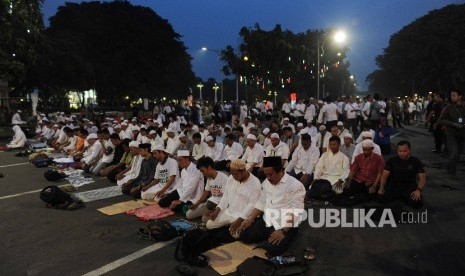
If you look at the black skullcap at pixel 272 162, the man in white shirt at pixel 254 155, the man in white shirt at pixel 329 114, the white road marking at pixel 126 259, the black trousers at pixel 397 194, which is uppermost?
the man in white shirt at pixel 329 114

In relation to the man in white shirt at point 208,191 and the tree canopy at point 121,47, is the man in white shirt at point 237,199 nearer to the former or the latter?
the man in white shirt at point 208,191

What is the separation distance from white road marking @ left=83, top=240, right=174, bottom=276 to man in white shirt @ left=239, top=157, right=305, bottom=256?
109 cm

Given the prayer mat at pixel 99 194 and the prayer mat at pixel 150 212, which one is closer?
the prayer mat at pixel 150 212

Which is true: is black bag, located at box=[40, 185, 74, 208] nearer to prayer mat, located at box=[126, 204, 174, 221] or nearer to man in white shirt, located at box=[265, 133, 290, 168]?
prayer mat, located at box=[126, 204, 174, 221]

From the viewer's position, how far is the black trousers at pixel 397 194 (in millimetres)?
6907

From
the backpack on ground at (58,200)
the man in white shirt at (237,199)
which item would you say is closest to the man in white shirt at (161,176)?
the backpack on ground at (58,200)

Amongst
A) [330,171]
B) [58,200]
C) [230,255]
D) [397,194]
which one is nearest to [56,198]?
[58,200]

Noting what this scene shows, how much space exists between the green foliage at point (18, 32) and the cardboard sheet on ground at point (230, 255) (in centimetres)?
1799

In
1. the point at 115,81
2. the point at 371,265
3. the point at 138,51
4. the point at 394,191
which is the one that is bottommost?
the point at 371,265

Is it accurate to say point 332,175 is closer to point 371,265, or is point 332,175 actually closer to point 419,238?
point 419,238

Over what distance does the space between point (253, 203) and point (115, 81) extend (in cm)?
3624

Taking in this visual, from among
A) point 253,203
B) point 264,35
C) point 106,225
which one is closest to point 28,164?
point 106,225

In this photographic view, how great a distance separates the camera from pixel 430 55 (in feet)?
150

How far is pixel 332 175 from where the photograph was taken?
8.05 metres
